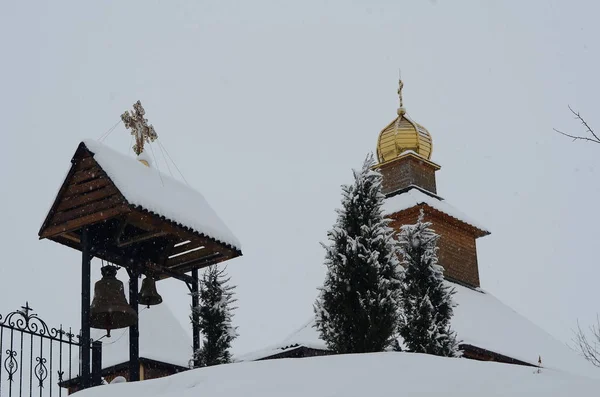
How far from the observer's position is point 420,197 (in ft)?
90.5

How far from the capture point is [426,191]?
29.0 metres

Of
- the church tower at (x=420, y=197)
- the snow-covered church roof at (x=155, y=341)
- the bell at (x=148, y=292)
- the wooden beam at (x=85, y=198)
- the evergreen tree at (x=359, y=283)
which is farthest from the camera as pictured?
the church tower at (x=420, y=197)

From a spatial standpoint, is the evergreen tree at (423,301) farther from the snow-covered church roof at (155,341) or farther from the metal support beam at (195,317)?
the snow-covered church roof at (155,341)

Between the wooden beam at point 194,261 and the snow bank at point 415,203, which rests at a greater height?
the snow bank at point 415,203

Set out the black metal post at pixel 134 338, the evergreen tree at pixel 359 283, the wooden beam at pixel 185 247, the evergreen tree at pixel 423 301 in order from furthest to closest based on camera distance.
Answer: the wooden beam at pixel 185 247 → the evergreen tree at pixel 423 301 → the black metal post at pixel 134 338 → the evergreen tree at pixel 359 283

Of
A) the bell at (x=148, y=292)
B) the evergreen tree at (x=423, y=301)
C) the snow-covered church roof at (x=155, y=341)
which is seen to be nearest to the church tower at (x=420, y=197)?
the snow-covered church roof at (x=155, y=341)

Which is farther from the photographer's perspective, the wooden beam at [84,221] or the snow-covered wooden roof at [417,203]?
the snow-covered wooden roof at [417,203]

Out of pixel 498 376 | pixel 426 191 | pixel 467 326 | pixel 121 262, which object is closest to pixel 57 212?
pixel 121 262

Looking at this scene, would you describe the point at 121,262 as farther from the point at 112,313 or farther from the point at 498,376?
the point at 498,376

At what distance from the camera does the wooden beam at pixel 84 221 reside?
12.4m

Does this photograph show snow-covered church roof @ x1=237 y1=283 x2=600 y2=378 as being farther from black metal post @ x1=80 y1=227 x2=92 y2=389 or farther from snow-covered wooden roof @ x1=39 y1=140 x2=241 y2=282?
black metal post @ x1=80 y1=227 x2=92 y2=389

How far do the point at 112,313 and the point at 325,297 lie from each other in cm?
267

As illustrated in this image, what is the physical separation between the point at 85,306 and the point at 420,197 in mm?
16461

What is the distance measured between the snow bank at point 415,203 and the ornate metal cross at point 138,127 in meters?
13.0
